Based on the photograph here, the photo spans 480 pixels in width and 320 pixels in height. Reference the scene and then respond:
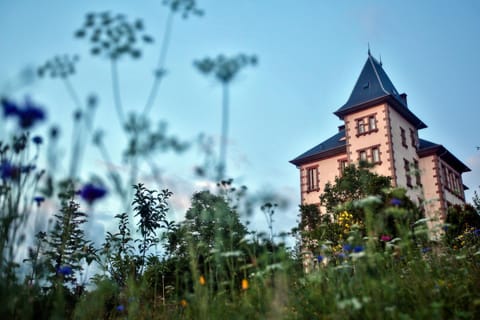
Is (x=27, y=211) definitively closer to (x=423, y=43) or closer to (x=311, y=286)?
(x=311, y=286)

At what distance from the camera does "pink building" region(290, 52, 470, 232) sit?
2269cm

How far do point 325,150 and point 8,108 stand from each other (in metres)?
23.6

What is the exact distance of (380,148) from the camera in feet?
74.2

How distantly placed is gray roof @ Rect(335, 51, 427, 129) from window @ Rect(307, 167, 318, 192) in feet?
12.2

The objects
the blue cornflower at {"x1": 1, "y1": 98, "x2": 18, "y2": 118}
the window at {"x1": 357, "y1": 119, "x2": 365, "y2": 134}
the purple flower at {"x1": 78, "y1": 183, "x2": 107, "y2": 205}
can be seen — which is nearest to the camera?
the blue cornflower at {"x1": 1, "y1": 98, "x2": 18, "y2": 118}

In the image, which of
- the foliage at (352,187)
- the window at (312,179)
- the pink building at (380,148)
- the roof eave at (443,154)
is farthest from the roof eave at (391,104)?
Answer: the foliage at (352,187)

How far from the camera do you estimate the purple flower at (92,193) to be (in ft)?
9.87

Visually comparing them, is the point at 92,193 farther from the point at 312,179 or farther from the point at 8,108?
the point at 312,179

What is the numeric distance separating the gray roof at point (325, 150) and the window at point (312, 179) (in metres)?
0.69

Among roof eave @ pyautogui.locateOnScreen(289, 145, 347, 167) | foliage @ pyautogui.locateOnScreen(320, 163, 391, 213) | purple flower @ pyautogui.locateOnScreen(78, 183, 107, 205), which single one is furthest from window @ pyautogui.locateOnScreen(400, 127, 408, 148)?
purple flower @ pyautogui.locateOnScreen(78, 183, 107, 205)

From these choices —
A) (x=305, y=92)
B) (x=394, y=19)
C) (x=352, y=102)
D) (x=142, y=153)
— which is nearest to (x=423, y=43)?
(x=394, y=19)

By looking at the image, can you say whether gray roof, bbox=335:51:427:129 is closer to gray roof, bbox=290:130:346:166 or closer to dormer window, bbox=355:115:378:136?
dormer window, bbox=355:115:378:136

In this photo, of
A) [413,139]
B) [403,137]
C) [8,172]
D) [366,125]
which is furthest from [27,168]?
[413,139]

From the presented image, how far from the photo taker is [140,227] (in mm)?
7176
